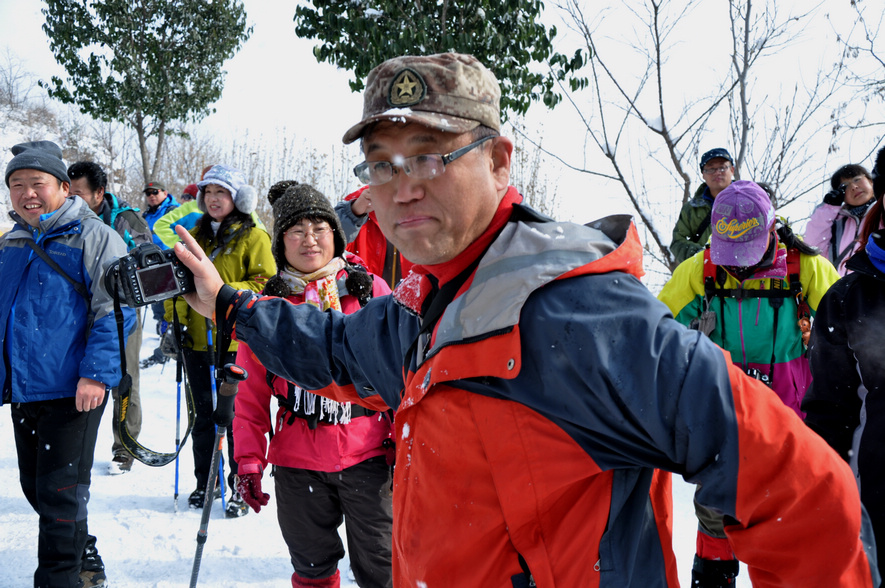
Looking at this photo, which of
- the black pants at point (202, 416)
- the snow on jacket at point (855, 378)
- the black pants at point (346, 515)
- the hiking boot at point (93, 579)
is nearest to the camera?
the snow on jacket at point (855, 378)

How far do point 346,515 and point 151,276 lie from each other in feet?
4.77

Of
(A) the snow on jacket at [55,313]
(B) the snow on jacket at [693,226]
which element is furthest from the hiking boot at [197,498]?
(B) the snow on jacket at [693,226]

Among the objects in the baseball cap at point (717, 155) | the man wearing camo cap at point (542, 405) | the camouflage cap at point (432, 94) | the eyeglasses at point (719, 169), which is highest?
the baseball cap at point (717, 155)

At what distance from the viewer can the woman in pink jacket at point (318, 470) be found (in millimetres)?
2576

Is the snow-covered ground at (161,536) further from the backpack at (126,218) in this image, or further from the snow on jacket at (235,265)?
the backpack at (126,218)

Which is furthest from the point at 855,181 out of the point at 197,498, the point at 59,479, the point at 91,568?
the point at 91,568

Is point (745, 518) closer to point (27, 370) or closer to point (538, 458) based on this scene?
point (538, 458)

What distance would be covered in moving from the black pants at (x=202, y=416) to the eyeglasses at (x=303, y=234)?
1.68m

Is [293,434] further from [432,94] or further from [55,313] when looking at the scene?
[432,94]

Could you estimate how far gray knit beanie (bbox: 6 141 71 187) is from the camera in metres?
3.11

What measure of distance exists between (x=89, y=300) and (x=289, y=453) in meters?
1.48

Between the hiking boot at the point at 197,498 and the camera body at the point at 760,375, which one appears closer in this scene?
the camera body at the point at 760,375

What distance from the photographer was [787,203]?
6523mm

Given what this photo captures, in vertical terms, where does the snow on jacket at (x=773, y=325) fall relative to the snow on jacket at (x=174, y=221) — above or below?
below
